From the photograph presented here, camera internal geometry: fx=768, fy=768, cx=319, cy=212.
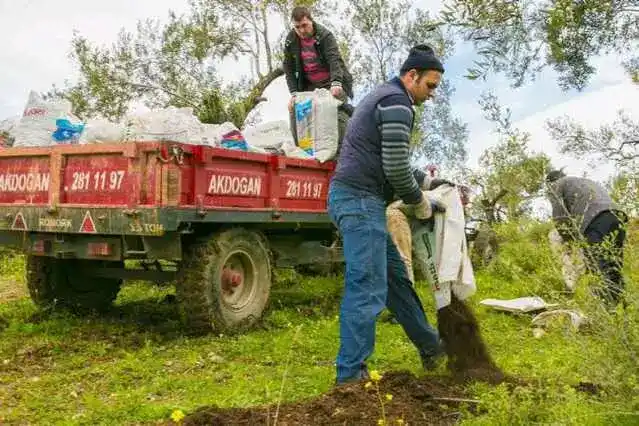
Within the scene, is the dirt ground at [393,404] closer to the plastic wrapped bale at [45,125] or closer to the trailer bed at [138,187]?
the trailer bed at [138,187]

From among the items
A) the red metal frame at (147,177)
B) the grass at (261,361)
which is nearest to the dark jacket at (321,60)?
the red metal frame at (147,177)

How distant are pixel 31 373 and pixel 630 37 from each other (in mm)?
7168

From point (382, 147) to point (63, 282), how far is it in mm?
4570

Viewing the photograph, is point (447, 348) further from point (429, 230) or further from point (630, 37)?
point (630, 37)

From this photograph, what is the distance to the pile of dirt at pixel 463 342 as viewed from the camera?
479 cm

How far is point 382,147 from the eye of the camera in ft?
15.0

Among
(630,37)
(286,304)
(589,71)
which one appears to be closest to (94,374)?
(286,304)

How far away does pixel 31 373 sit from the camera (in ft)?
18.7

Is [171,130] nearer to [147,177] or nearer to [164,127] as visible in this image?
[164,127]

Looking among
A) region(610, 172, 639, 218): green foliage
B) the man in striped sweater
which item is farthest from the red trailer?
region(610, 172, 639, 218): green foliage

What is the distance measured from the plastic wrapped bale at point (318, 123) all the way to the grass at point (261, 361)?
1737 millimetres

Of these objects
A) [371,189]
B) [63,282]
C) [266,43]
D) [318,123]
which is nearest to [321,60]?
[318,123]

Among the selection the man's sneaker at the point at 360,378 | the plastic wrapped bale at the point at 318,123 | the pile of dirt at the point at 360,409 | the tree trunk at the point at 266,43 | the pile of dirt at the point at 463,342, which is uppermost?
the tree trunk at the point at 266,43

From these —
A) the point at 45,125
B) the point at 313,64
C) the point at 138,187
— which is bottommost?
the point at 138,187
